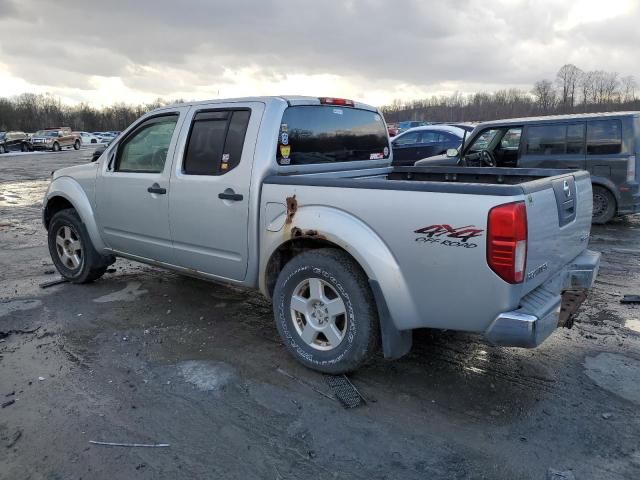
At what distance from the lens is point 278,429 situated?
3.05 m

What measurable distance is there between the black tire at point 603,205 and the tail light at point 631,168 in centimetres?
38

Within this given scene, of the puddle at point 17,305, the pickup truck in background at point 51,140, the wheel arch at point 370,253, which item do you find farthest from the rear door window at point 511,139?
the pickup truck in background at point 51,140

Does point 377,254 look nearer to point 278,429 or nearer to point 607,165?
point 278,429

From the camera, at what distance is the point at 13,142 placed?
4100cm

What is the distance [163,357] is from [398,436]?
6.58 ft

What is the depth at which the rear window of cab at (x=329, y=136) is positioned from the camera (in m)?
4.11

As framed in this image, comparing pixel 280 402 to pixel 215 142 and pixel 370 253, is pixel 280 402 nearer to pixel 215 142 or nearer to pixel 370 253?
pixel 370 253

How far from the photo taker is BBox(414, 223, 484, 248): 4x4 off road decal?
9.32 feet

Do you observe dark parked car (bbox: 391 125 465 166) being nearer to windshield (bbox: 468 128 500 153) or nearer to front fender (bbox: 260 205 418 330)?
windshield (bbox: 468 128 500 153)

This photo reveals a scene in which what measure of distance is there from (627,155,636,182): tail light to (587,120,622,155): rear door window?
23 cm

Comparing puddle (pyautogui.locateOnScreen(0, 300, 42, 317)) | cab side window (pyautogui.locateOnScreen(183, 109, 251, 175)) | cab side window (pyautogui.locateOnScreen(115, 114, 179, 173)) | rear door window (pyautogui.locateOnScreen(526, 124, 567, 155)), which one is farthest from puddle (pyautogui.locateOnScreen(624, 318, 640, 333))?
puddle (pyautogui.locateOnScreen(0, 300, 42, 317))

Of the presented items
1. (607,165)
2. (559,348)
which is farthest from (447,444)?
(607,165)

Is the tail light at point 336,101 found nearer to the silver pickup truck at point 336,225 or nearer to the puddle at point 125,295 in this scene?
the silver pickup truck at point 336,225

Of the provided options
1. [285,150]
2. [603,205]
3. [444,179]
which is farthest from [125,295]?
[603,205]
